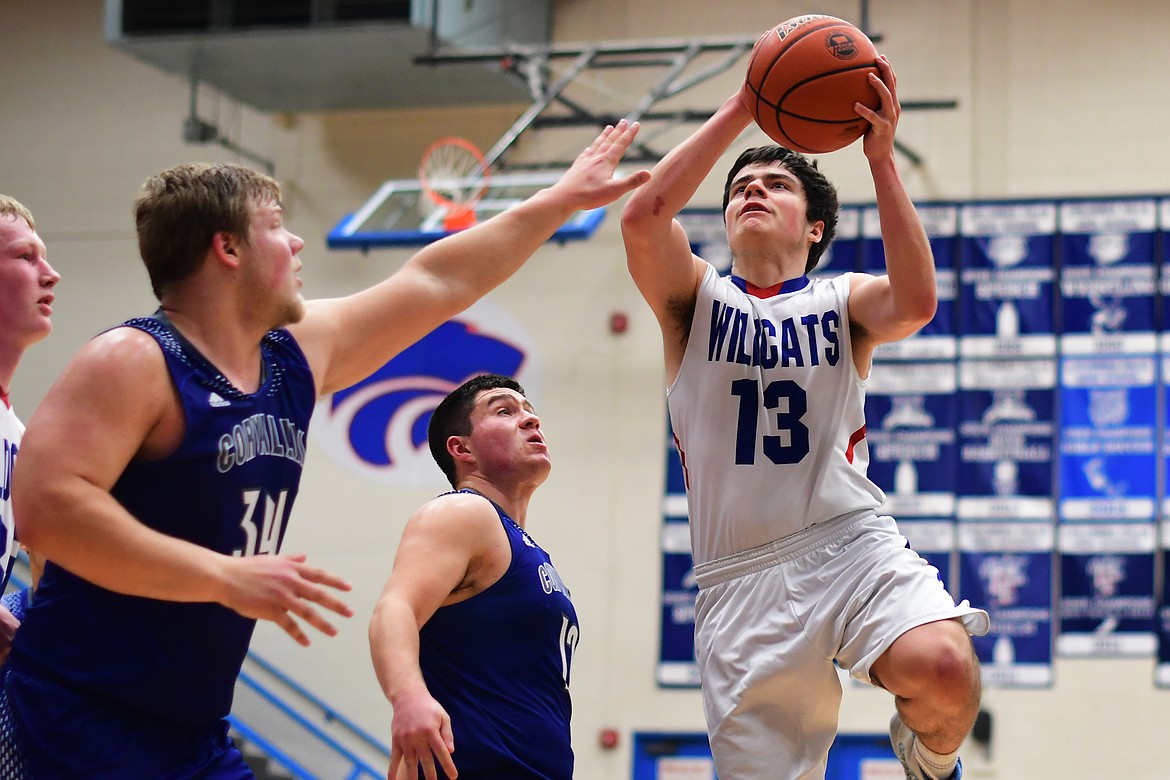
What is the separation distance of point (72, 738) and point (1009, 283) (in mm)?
9217

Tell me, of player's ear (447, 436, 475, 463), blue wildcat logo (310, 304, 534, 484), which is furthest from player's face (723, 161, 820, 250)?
blue wildcat logo (310, 304, 534, 484)

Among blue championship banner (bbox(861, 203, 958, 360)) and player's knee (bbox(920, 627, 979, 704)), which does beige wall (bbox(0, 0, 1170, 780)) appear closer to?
blue championship banner (bbox(861, 203, 958, 360))

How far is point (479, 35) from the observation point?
11500mm

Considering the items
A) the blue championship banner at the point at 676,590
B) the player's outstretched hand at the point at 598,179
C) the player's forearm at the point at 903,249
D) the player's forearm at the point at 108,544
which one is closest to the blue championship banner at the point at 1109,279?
the blue championship banner at the point at 676,590

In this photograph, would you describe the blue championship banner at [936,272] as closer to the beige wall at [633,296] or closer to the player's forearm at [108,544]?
the beige wall at [633,296]

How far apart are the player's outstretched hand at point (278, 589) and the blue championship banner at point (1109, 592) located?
8.83 metres

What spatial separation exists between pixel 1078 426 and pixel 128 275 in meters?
8.75

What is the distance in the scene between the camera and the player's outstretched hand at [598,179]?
3504 millimetres

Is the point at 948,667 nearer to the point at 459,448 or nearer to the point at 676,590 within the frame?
the point at 459,448

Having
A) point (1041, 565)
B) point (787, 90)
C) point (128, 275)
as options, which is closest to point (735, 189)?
point (787, 90)

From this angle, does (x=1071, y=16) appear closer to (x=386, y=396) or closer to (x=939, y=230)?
(x=939, y=230)

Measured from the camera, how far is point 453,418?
434 cm

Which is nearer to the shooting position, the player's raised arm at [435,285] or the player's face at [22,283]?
the player's raised arm at [435,285]

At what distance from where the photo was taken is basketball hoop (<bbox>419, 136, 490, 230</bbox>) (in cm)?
1061
